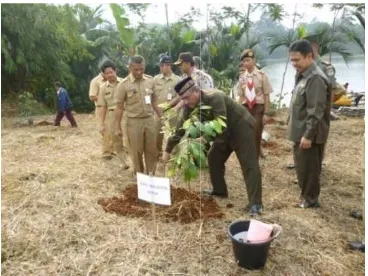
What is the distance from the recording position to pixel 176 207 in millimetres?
3203

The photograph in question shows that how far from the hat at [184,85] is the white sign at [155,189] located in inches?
28.5

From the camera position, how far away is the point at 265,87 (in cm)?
431

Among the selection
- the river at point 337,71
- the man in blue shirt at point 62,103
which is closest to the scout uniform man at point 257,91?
the river at point 337,71

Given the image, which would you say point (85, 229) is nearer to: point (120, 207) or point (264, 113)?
point (120, 207)

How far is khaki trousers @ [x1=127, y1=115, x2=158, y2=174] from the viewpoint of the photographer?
3.89m

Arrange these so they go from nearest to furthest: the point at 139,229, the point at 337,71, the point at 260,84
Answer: the point at 139,229 < the point at 260,84 < the point at 337,71

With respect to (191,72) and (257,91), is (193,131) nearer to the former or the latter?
(191,72)

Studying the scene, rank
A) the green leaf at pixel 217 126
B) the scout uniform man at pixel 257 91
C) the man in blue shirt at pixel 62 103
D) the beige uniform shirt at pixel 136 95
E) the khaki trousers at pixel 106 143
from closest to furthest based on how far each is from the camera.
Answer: the green leaf at pixel 217 126 → the beige uniform shirt at pixel 136 95 → the man in blue shirt at pixel 62 103 → the scout uniform man at pixel 257 91 → the khaki trousers at pixel 106 143

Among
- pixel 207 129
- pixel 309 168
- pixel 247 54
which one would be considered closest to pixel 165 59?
pixel 247 54

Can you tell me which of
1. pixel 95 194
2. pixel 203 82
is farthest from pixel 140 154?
pixel 203 82

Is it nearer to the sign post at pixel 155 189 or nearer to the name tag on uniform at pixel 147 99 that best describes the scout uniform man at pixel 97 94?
the name tag on uniform at pixel 147 99

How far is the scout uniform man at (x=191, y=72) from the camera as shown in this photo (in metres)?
3.90

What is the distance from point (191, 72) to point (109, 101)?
4.28 feet

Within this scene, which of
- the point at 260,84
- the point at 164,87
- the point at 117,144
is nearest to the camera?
the point at 260,84
